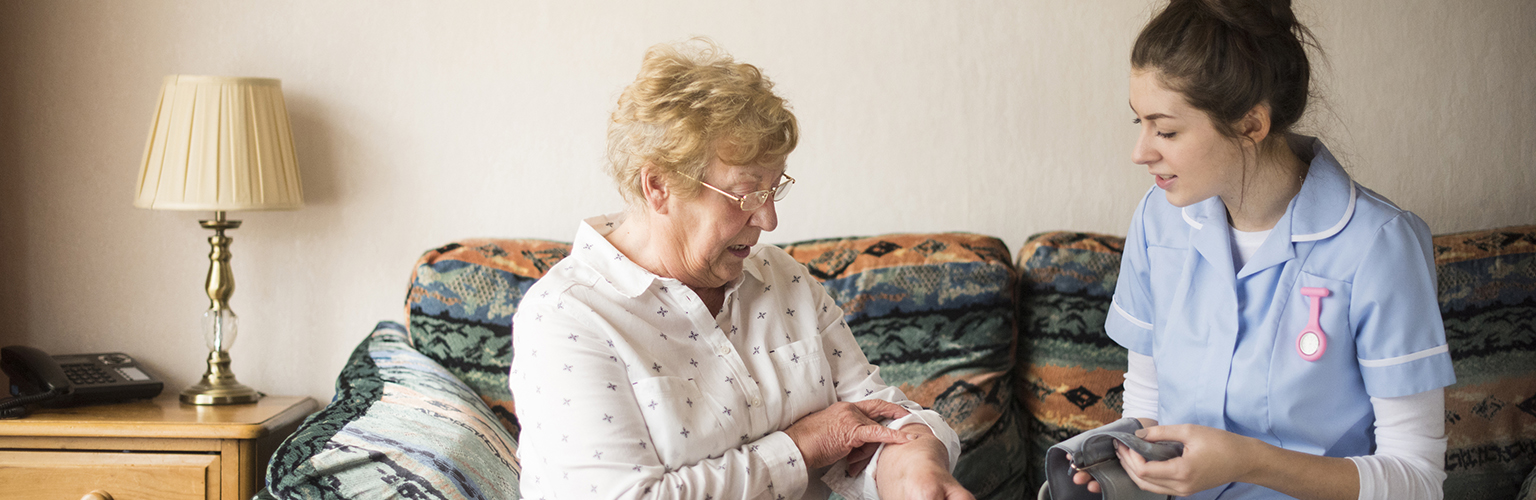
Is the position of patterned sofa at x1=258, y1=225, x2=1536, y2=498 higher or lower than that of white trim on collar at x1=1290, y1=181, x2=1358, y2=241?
lower

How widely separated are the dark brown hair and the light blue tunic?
148 millimetres

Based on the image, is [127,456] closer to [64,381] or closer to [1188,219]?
[64,381]

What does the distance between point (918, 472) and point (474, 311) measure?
3.85 ft

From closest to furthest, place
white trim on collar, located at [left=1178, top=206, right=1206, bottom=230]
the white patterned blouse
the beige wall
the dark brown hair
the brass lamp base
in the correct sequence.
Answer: the white patterned blouse, the dark brown hair, white trim on collar, located at [left=1178, top=206, right=1206, bottom=230], the brass lamp base, the beige wall

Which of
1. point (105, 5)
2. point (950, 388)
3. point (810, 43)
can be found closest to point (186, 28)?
point (105, 5)

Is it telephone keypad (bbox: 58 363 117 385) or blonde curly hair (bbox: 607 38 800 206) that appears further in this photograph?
telephone keypad (bbox: 58 363 117 385)

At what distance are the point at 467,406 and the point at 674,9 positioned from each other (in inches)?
44.3

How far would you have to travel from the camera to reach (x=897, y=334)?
6.75 feet

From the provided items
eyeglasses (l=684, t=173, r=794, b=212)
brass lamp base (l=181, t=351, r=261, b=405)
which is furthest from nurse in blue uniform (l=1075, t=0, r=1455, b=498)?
brass lamp base (l=181, t=351, r=261, b=405)

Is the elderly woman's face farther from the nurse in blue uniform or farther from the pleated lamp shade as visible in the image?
the pleated lamp shade

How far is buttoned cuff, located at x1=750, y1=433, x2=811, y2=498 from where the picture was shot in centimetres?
123

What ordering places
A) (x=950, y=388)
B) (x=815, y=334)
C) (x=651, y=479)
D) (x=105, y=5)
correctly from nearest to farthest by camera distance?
(x=651, y=479)
(x=815, y=334)
(x=950, y=388)
(x=105, y=5)

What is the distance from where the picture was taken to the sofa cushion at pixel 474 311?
200 centimetres

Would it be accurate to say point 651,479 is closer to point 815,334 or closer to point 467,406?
point 815,334
